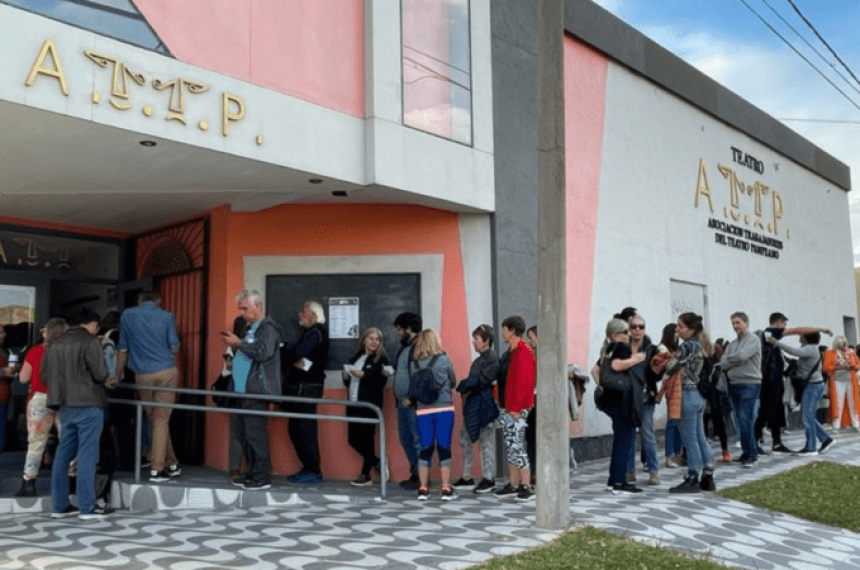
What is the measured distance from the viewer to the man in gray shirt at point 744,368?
962cm

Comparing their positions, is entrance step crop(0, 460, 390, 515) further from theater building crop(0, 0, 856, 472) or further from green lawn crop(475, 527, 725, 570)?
green lawn crop(475, 527, 725, 570)

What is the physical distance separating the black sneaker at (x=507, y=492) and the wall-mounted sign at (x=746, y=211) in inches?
308

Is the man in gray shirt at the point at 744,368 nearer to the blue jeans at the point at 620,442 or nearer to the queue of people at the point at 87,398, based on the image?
the blue jeans at the point at 620,442

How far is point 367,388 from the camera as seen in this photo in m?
8.70

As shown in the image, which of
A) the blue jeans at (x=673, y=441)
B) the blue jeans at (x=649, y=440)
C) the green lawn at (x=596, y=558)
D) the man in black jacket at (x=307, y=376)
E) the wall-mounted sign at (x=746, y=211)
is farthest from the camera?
the wall-mounted sign at (x=746, y=211)

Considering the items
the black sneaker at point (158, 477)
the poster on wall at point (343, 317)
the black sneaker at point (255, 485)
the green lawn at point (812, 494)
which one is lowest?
the green lawn at point (812, 494)

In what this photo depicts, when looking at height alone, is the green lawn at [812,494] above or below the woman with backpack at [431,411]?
below

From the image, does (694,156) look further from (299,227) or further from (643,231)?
(299,227)

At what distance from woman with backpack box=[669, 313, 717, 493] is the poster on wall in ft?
11.7

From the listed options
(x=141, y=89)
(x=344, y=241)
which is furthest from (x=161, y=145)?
(x=344, y=241)

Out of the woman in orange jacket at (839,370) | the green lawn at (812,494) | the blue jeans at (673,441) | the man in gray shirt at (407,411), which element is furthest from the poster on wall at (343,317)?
the woman in orange jacket at (839,370)

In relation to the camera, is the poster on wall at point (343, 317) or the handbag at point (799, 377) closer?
the poster on wall at point (343, 317)

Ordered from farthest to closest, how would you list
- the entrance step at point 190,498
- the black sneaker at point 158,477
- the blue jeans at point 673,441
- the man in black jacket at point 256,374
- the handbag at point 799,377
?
the handbag at point 799,377
the blue jeans at point 673,441
the black sneaker at point 158,477
the man in black jacket at point 256,374
the entrance step at point 190,498

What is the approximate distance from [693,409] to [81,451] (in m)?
5.72
